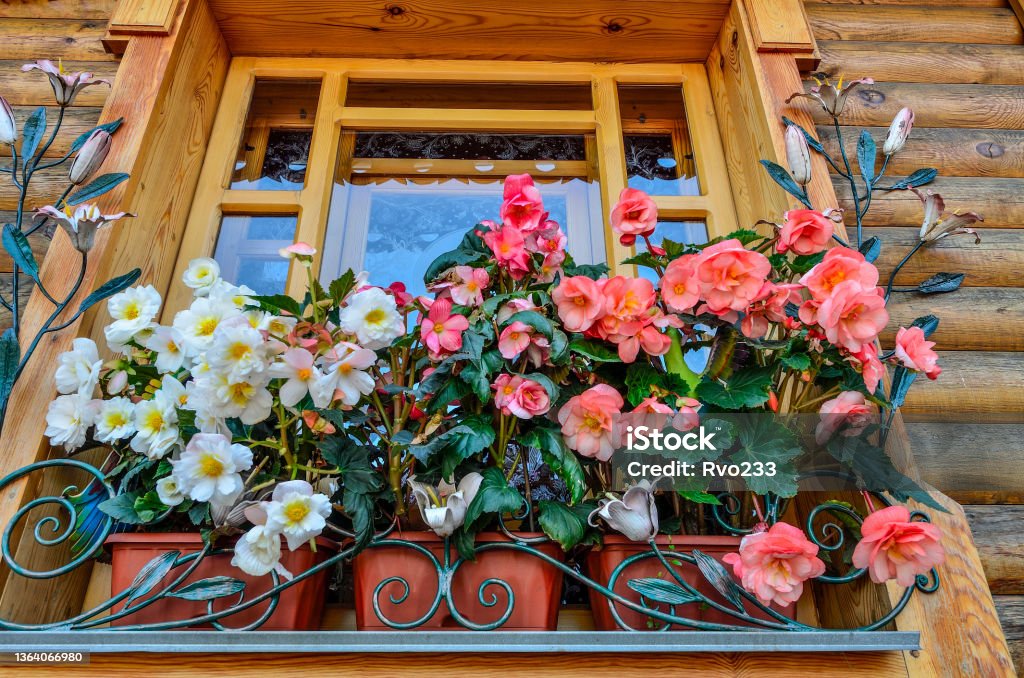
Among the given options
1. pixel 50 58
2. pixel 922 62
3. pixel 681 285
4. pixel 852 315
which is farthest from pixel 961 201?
pixel 50 58

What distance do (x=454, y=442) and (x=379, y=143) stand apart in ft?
3.42

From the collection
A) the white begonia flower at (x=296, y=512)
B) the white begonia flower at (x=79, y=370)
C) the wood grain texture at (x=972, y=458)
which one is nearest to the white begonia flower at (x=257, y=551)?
the white begonia flower at (x=296, y=512)

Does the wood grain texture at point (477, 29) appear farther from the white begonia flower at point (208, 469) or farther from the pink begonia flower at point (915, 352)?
the white begonia flower at point (208, 469)

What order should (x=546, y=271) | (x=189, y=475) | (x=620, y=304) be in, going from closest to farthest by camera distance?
(x=189, y=475) → (x=620, y=304) → (x=546, y=271)

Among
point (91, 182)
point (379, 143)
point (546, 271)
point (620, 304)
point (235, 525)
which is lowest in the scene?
point (235, 525)

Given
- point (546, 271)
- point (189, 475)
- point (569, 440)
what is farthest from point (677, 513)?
point (189, 475)

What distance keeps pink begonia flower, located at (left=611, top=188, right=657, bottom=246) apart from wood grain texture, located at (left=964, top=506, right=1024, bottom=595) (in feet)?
2.54

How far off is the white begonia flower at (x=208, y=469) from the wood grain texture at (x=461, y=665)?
22 cm

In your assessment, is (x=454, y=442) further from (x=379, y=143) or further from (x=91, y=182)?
(x=379, y=143)

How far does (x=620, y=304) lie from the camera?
109 centimetres

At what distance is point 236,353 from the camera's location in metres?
0.97

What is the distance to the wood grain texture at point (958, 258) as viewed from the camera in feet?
5.00

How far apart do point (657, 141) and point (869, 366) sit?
3.15 feet

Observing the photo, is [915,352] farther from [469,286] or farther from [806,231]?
[469,286]
